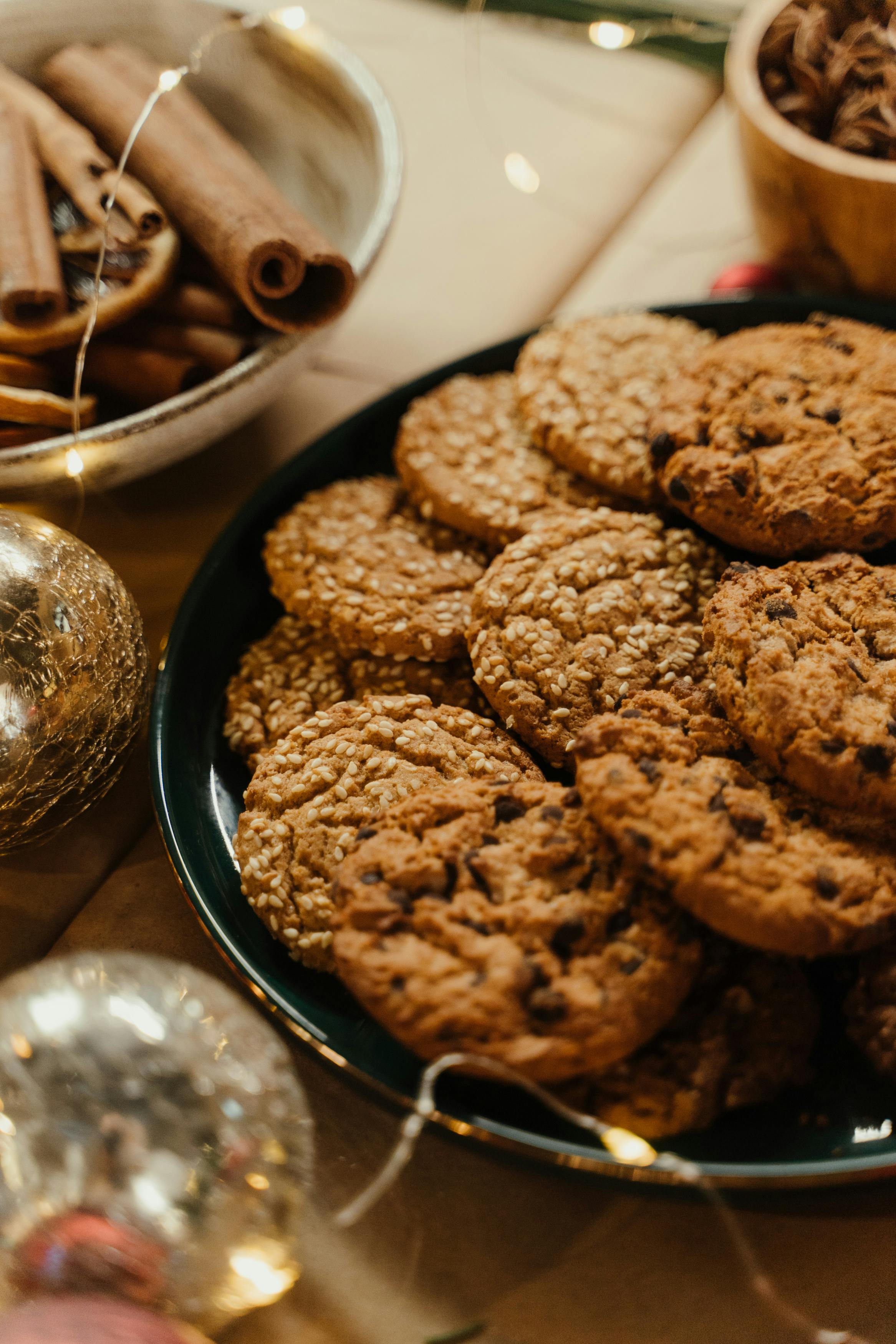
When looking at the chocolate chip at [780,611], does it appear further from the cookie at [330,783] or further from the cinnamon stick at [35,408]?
the cinnamon stick at [35,408]

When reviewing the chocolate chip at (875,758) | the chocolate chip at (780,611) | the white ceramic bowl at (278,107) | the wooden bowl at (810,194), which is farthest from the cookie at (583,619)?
the wooden bowl at (810,194)

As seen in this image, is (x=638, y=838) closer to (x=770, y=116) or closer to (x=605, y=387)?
(x=605, y=387)

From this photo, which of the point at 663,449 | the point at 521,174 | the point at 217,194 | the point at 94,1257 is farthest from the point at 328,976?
the point at 521,174

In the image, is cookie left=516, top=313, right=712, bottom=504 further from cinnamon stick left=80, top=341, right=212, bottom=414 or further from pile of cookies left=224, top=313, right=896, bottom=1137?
cinnamon stick left=80, top=341, right=212, bottom=414

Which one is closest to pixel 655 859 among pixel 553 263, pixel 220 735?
pixel 220 735

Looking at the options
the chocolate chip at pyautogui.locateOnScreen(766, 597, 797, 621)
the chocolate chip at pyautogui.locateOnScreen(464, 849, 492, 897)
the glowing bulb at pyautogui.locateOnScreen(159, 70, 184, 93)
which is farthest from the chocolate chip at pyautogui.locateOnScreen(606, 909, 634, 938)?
the glowing bulb at pyautogui.locateOnScreen(159, 70, 184, 93)
